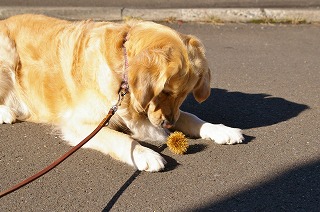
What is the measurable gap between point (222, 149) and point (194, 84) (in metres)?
0.68

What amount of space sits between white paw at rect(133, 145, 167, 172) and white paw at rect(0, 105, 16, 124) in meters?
1.58

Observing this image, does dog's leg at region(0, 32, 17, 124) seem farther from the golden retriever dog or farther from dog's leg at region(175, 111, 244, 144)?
dog's leg at region(175, 111, 244, 144)

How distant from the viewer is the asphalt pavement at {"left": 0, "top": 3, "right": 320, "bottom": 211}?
4020mm

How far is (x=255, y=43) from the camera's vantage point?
8.72 metres

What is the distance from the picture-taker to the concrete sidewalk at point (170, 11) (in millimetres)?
9570

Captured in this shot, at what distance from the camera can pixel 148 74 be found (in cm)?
427

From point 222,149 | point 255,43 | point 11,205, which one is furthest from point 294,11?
point 11,205

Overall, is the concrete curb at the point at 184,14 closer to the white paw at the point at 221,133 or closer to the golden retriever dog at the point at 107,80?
the golden retriever dog at the point at 107,80

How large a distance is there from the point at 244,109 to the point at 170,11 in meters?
4.08

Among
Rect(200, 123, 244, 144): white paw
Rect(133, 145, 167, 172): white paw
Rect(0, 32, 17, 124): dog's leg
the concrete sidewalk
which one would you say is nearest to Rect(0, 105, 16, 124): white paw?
Rect(0, 32, 17, 124): dog's leg

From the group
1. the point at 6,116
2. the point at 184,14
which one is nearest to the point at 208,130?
the point at 6,116

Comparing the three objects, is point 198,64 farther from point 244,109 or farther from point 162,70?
point 244,109

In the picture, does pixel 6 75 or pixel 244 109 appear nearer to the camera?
pixel 6 75

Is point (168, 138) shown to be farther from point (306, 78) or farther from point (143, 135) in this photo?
point (306, 78)
